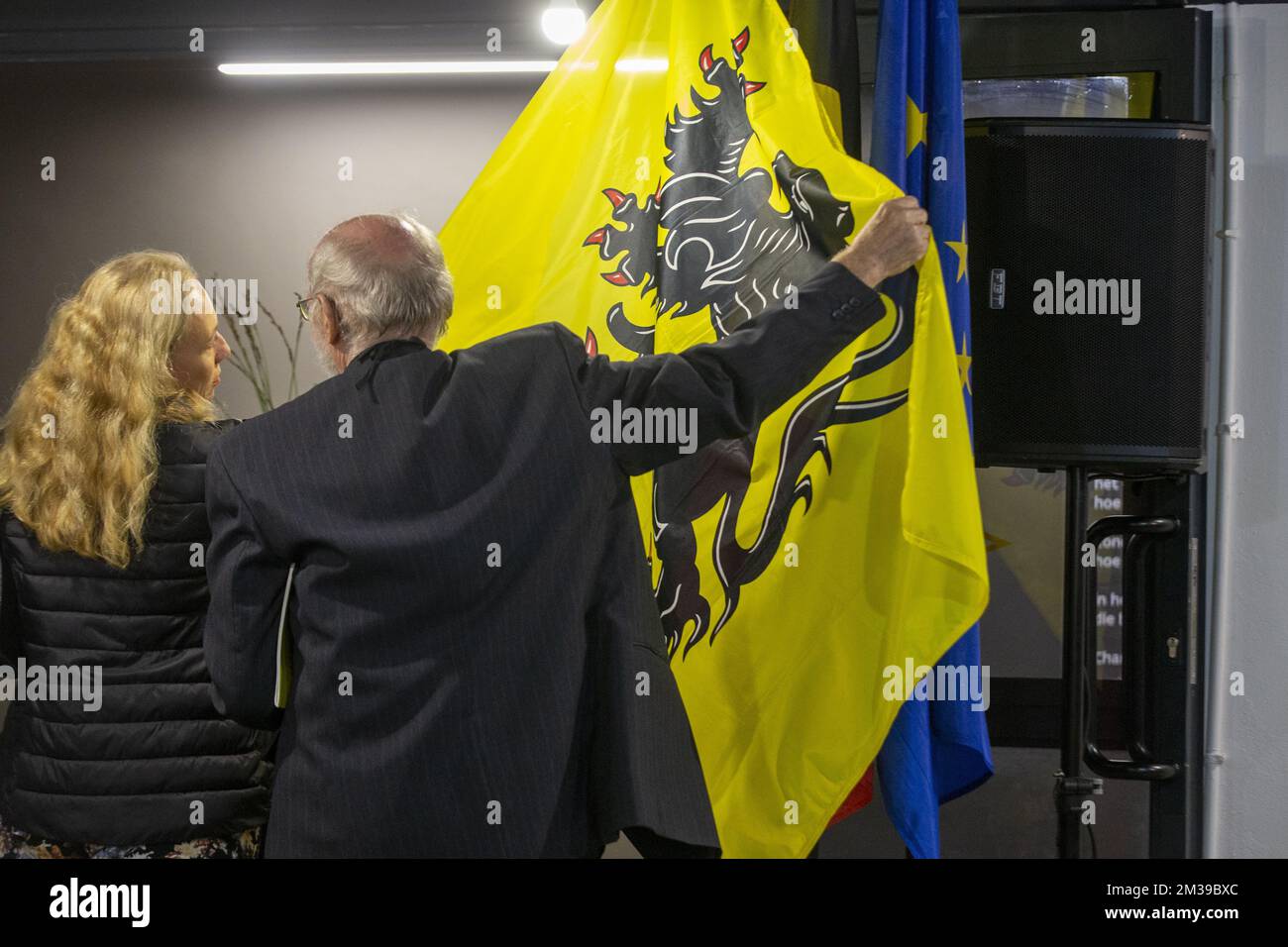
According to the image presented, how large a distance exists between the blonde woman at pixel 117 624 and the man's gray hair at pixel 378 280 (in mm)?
295

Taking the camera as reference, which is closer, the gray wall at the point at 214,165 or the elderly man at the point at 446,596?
the elderly man at the point at 446,596

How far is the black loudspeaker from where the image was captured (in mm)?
2203

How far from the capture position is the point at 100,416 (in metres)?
1.74

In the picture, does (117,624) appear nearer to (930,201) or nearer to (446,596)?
(446,596)

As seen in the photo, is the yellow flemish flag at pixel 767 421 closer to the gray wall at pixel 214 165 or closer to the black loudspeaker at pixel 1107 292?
the black loudspeaker at pixel 1107 292

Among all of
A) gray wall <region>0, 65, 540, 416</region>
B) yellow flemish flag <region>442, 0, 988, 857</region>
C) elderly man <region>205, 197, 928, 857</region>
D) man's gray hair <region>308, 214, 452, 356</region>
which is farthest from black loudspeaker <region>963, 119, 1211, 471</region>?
gray wall <region>0, 65, 540, 416</region>

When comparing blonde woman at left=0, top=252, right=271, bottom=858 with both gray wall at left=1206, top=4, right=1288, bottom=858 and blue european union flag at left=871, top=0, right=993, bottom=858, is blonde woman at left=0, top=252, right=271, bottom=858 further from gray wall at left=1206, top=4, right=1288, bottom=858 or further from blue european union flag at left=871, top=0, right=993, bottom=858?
gray wall at left=1206, top=4, right=1288, bottom=858

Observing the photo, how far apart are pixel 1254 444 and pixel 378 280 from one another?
187cm

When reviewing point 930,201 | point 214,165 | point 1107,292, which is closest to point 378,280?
point 930,201

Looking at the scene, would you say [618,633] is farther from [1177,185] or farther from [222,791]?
[1177,185]

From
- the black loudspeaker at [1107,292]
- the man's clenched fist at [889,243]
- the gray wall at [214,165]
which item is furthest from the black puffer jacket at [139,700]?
the gray wall at [214,165]

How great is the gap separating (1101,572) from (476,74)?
Answer: 2.37 m

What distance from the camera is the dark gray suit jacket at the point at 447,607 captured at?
153 cm
